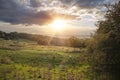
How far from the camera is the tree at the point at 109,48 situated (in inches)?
1053

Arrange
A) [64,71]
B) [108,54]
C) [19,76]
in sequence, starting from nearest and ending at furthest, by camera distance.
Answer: [108,54] → [19,76] → [64,71]

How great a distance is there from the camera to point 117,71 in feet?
92.4

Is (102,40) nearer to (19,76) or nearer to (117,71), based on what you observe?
(117,71)

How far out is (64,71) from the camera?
114 ft

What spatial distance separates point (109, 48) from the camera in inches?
1041

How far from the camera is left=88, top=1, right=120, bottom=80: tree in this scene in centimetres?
2675

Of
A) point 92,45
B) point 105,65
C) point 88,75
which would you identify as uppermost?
point 92,45

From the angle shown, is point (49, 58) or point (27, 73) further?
point (49, 58)

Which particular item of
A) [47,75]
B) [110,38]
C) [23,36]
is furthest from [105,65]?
[23,36]

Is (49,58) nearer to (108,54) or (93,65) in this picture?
(93,65)

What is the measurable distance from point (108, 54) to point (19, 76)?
12.3 m

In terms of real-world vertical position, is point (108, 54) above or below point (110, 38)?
below

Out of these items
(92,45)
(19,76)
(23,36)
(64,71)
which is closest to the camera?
(19,76)

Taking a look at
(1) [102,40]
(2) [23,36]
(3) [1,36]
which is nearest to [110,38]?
(1) [102,40]
